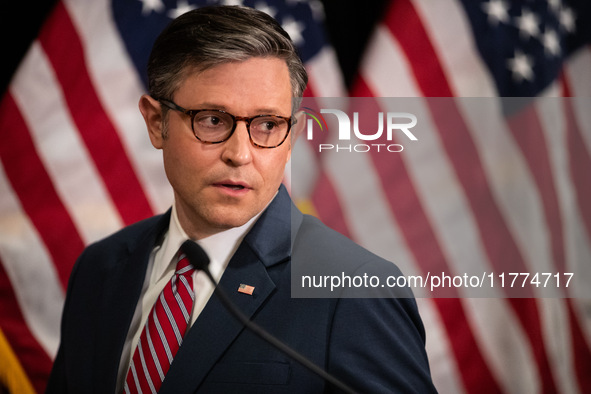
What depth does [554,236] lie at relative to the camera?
49.7 inches

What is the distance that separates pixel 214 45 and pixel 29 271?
0.87m

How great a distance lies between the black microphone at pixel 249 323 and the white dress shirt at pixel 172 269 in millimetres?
52

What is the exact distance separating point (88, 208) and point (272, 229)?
2.08 feet

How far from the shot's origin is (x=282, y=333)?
3.18ft

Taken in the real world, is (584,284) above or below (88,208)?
below

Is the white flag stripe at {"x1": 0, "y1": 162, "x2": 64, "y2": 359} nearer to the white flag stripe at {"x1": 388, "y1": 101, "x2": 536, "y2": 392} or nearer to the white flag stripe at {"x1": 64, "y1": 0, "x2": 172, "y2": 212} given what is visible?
the white flag stripe at {"x1": 64, "y1": 0, "x2": 172, "y2": 212}

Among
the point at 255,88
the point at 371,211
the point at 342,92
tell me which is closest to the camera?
the point at 255,88

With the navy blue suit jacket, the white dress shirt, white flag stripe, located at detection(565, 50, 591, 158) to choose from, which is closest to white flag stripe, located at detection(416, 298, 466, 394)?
the navy blue suit jacket

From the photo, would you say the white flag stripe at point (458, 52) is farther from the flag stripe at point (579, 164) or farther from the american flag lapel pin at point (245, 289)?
the american flag lapel pin at point (245, 289)

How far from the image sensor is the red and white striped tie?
101 cm

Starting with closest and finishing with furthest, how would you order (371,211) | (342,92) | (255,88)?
(255,88) → (371,211) → (342,92)

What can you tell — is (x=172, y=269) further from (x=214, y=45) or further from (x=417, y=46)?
(x=417, y=46)

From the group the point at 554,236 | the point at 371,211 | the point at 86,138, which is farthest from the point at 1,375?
the point at 554,236

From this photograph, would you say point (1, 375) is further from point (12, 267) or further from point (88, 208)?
point (88, 208)
